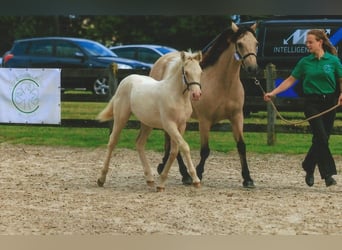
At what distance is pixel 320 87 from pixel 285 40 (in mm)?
6893

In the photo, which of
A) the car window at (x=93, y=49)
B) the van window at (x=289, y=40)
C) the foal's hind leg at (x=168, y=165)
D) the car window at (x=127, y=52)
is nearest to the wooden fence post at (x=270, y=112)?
the van window at (x=289, y=40)

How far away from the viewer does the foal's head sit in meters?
6.28

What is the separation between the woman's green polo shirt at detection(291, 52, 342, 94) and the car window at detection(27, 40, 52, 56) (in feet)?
46.8

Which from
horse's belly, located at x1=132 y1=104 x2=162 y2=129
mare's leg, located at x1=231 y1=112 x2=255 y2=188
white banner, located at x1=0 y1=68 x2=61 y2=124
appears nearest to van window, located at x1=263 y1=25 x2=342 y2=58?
white banner, located at x1=0 y1=68 x2=61 y2=124

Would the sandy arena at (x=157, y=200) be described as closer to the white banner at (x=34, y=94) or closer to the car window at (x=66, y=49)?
the white banner at (x=34, y=94)

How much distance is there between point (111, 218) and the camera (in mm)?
5309

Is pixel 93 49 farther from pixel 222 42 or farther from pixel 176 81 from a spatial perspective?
pixel 176 81

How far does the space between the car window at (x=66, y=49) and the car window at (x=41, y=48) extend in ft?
0.94

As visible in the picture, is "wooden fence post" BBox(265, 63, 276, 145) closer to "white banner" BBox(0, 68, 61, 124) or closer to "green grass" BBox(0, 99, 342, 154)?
"green grass" BBox(0, 99, 342, 154)

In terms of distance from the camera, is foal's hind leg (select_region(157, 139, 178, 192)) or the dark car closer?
foal's hind leg (select_region(157, 139, 178, 192))

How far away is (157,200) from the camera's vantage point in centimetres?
634

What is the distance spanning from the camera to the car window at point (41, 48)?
65.7 feet

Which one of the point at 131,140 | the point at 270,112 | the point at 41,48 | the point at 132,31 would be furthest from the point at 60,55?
the point at 132,31

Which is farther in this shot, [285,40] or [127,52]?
[127,52]
